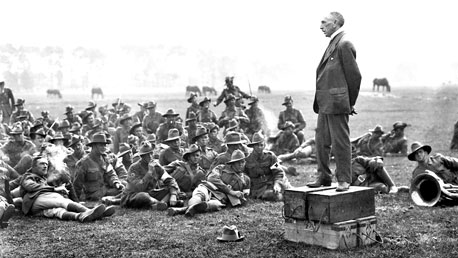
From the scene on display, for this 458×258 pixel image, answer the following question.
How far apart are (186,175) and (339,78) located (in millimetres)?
5393

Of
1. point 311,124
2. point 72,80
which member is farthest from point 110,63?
point 311,124

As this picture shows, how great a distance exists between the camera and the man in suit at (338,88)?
766cm

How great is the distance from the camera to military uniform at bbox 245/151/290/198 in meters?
12.3

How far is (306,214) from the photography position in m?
7.92

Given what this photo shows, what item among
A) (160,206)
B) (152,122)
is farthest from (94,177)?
(152,122)

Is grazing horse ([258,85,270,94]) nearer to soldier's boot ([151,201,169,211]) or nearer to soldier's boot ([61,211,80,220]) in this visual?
soldier's boot ([151,201,169,211])

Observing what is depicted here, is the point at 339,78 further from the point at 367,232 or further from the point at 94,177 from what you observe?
the point at 94,177

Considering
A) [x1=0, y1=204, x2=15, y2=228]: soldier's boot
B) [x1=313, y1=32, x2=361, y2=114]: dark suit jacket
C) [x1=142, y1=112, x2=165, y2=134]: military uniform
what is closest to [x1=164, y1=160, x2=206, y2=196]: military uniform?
[x1=0, y1=204, x2=15, y2=228]: soldier's boot

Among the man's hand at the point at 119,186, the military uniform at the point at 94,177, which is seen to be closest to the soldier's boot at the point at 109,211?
the man's hand at the point at 119,186

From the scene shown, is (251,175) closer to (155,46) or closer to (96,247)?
(96,247)

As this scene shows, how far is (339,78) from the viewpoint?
25.2 ft

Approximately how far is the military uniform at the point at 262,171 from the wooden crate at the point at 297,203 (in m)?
4.03

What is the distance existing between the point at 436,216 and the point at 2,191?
7.43 metres

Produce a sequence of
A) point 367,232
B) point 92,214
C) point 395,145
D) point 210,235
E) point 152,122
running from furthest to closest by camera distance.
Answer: point 152,122 → point 395,145 → point 92,214 → point 210,235 → point 367,232
